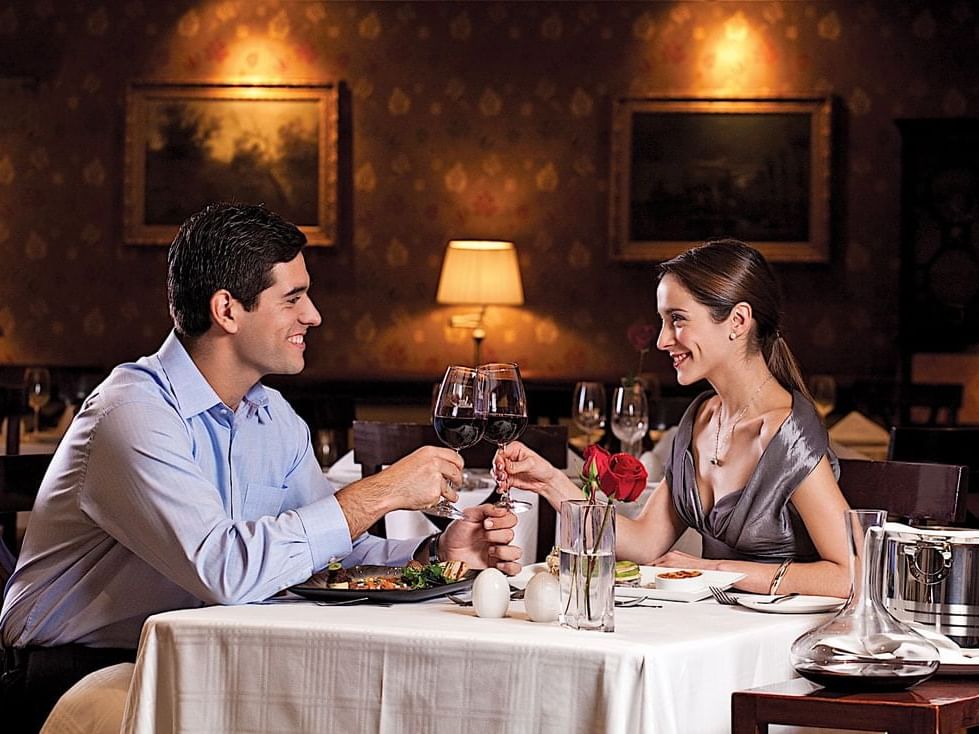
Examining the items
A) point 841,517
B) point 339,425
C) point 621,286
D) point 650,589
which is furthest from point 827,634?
point 621,286

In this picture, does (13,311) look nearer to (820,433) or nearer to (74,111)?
(74,111)

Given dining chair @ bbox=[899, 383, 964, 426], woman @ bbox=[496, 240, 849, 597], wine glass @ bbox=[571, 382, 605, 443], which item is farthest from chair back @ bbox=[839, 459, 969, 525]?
dining chair @ bbox=[899, 383, 964, 426]

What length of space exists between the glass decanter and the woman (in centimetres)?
50

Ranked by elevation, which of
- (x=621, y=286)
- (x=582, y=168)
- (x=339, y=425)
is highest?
(x=582, y=168)

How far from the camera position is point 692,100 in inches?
303

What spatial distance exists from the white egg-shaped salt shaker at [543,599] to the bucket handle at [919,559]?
50 centimetres

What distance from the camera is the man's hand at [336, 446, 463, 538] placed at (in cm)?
201

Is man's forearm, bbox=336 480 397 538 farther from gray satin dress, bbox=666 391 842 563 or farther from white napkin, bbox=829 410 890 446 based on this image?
white napkin, bbox=829 410 890 446

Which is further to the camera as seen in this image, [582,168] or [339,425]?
[582,168]

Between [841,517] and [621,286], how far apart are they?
18.5 ft

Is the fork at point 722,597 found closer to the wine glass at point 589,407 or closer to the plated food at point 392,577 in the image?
the plated food at point 392,577

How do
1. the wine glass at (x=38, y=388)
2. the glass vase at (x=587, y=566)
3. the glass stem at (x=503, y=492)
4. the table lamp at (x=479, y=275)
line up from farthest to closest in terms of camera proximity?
the table lamp at (x=479, y=275)
the wine glass at (x=38, y=388)
the glass stem at (x=503, y=492)
the glass vase at (x=587, y=566)

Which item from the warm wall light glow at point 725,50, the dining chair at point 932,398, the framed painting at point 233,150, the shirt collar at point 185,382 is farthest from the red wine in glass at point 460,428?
the warm wall light glow at point 725,50

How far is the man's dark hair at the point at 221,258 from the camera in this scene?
2.19 meters
